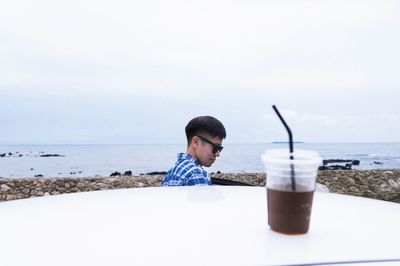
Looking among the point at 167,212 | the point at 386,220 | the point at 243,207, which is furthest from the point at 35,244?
the point at 386,220

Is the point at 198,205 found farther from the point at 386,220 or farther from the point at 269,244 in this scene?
the point at 386,220

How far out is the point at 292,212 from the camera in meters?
1.02

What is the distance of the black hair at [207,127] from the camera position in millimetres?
3367

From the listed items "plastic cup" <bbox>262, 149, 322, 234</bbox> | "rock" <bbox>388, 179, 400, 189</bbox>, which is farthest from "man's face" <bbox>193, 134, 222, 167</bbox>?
"rock" <bbox>388, 179, 400, 189</bbox>

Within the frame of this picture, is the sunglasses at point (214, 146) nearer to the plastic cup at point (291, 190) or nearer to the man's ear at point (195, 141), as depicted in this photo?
the man's ear at point (195, 141)

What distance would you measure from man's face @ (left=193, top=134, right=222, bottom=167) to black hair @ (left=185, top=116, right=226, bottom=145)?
71 mm

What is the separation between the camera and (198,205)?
1317mm

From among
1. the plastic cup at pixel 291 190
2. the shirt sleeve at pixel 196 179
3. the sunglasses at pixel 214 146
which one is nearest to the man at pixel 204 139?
the sunglasses at pixel 214 146

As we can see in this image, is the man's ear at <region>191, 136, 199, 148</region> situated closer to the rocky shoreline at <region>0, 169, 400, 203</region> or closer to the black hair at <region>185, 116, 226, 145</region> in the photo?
the black hair at <region>185, 116, 226, 145</region>

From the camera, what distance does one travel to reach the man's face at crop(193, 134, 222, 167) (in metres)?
3.25

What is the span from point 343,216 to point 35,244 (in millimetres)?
875

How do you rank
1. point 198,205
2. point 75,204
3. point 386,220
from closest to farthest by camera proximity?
point 386,220 < point 198,205 < point 75,204

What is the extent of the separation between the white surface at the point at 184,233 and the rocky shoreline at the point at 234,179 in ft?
12.1

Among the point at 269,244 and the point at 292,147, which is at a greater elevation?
the point at 292,147
